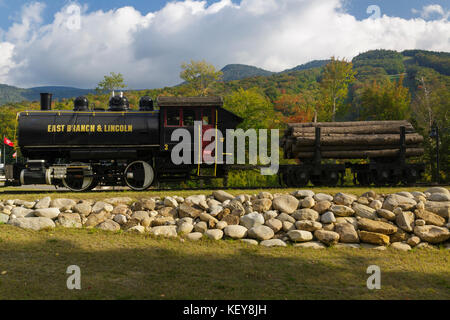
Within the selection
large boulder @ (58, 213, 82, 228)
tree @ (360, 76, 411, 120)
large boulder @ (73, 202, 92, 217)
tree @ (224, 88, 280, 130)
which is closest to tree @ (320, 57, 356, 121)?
tree @ (360, 76, 411, 120)

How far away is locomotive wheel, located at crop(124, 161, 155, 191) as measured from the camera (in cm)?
1250

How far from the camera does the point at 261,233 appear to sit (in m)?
8.56

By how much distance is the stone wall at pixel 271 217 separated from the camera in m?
8.59

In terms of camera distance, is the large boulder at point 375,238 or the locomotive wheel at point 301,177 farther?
the locomotive wheel at point 301,177

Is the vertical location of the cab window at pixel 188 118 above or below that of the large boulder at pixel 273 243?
above

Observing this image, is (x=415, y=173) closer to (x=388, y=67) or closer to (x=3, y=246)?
(x=3, y=246)

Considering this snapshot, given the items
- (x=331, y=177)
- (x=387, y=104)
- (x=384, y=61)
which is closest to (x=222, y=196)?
(x=331, y=177)

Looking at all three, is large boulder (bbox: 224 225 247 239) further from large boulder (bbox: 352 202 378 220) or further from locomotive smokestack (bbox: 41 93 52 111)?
locomotive smokestack (bbox: 41 93 52 111)

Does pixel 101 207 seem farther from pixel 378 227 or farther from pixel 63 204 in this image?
pixel 378 227

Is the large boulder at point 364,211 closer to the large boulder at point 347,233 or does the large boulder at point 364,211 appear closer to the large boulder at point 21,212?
the large boulder at point 347,233

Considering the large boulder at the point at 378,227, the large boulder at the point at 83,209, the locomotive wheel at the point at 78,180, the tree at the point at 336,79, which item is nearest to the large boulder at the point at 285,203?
the large boulder at the point at 378,227

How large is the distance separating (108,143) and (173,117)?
2.67 m

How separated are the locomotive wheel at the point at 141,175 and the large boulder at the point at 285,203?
17.3 feet

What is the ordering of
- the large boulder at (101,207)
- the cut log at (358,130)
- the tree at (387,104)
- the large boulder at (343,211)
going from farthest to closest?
the tree at (387,104) → the cut log at (358,130) → the large boulder at (101,207) → the large boulder at (343,211)
